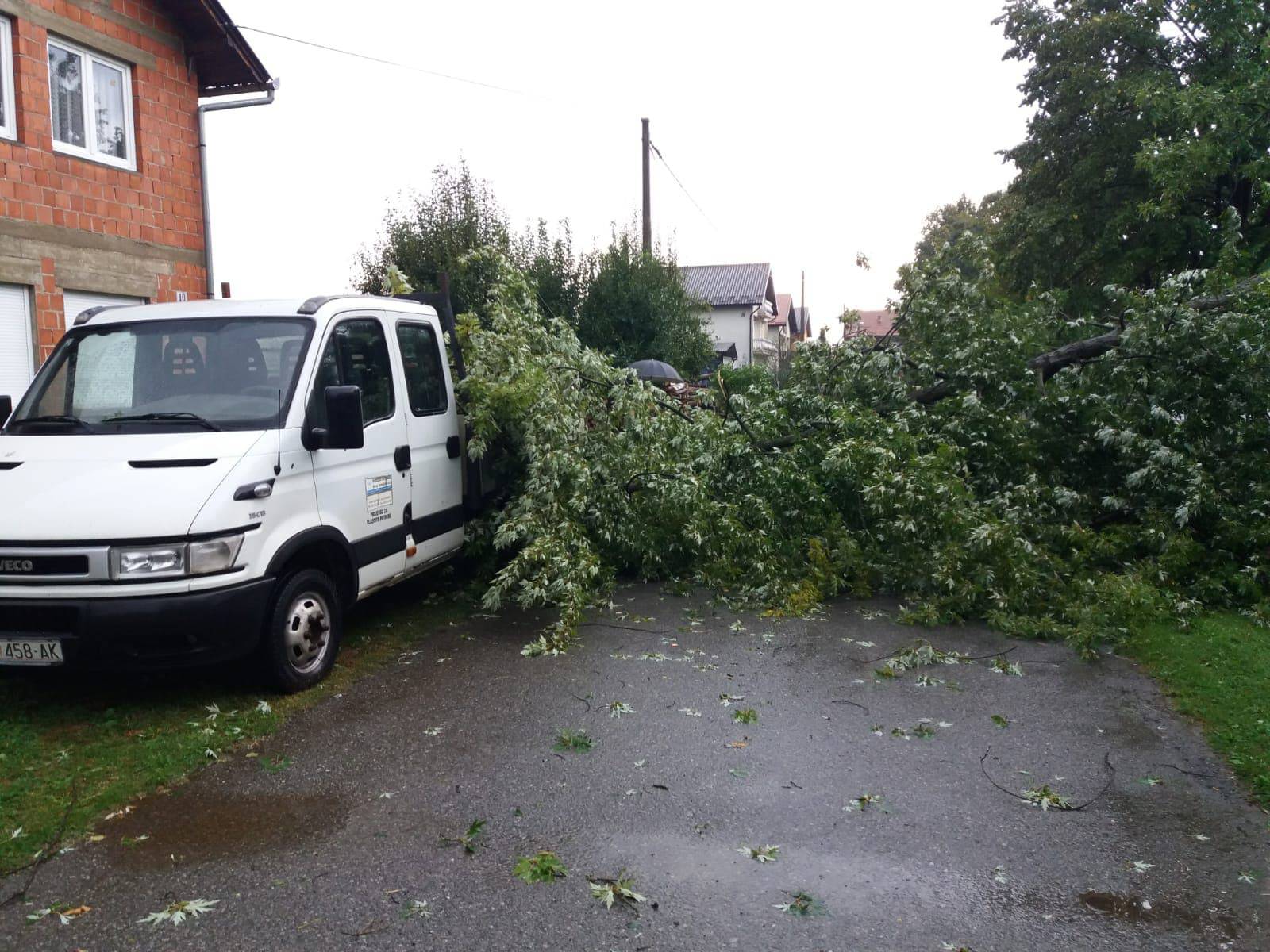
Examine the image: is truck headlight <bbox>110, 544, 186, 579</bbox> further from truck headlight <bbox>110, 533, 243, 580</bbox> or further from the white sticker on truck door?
the white sticker on truck door

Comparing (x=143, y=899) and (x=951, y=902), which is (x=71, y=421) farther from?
(x=951, y=902)

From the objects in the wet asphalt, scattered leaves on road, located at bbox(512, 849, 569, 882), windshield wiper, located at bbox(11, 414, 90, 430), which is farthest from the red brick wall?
scattered leaves on road, located at bbox(512, 849, 569, 882)

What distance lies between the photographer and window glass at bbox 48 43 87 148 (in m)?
11.9

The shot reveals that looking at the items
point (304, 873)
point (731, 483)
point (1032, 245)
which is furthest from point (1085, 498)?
point (1032, 245)

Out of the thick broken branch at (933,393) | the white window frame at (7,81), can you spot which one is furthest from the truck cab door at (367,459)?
the white window frame at (7,81)

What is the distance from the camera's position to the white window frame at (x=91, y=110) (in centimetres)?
1195

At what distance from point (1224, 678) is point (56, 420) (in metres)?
6.93

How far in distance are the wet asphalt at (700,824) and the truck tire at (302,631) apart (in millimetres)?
234

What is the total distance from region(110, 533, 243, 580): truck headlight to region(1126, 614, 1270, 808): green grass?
4.91 metres

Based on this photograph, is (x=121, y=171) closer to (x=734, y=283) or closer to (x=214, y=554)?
(x=214, y=554)

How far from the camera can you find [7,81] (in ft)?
37.0

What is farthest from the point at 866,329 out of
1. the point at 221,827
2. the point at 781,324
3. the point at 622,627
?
the point at 781,324

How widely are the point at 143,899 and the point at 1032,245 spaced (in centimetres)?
2363

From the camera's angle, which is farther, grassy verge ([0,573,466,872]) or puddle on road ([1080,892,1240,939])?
grassy verge ([0,573,466,872])
